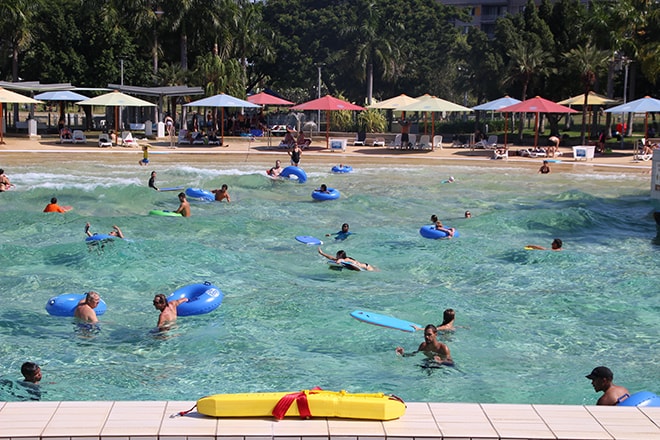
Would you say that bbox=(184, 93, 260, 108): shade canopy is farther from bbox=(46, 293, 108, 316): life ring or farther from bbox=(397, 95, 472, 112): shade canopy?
bbox=(46, 293, 108, 316): life ring

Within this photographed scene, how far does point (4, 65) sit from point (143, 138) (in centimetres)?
1535

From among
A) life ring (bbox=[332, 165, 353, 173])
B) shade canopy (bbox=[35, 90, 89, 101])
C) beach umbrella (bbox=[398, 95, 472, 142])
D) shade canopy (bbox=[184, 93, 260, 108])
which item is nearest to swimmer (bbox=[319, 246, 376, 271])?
life ring (bbox=[332, 165, 353, 173])

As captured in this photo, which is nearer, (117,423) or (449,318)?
(117,423)

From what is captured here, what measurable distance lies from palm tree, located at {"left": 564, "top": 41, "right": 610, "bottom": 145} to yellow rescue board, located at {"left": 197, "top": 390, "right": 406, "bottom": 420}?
3302 cm

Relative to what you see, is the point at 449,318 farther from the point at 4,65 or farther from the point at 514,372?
the point at 4,65

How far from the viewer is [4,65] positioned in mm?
47875

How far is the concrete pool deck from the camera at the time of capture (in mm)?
5328

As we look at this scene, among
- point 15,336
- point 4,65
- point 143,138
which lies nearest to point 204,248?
point 15,336

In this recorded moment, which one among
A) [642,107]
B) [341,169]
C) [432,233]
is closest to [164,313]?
[432,233]

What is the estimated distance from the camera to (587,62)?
123 ft

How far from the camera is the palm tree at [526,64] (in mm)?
39281

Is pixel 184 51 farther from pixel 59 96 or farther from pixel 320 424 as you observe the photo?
pixel 320 424

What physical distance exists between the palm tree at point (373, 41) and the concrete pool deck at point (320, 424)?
53.0m

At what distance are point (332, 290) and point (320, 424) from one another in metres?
8.20
